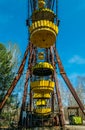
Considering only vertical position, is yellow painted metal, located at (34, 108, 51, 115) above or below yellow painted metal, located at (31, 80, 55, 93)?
below

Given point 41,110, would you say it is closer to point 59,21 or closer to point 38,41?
point 38,41

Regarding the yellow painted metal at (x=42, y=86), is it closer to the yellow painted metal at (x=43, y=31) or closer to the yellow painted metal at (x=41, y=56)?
the yellow painted metal at (x=41, y=56)

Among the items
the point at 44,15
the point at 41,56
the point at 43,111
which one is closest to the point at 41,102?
the point at 43,111

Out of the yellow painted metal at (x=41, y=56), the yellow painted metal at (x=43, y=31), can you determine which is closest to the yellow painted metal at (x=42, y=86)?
the yellow painted metal at (x=41, y=56)

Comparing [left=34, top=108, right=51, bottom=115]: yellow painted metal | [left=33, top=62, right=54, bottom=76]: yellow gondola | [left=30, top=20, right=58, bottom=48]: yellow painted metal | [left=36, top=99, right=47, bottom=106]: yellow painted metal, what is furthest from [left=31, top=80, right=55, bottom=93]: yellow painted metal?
[left=30, top=20, right=58, bottom=48]: yellow painted metal

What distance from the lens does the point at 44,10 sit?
34.1 metres

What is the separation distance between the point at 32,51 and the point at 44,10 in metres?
12.9

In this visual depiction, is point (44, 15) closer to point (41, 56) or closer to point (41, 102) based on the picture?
point (41, 56)

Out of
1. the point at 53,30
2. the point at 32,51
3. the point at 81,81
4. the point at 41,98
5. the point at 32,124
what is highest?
the point at 81,81

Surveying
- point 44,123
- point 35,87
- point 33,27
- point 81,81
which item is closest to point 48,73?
point 35,87

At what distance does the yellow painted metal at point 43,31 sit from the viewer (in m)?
31.3

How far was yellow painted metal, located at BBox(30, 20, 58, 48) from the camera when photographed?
31312mm

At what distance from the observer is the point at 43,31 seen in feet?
103

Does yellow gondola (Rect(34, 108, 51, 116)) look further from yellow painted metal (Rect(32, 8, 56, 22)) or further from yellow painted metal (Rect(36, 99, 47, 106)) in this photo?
yellow painted metal (Rect(32, 8, 56, 22))
